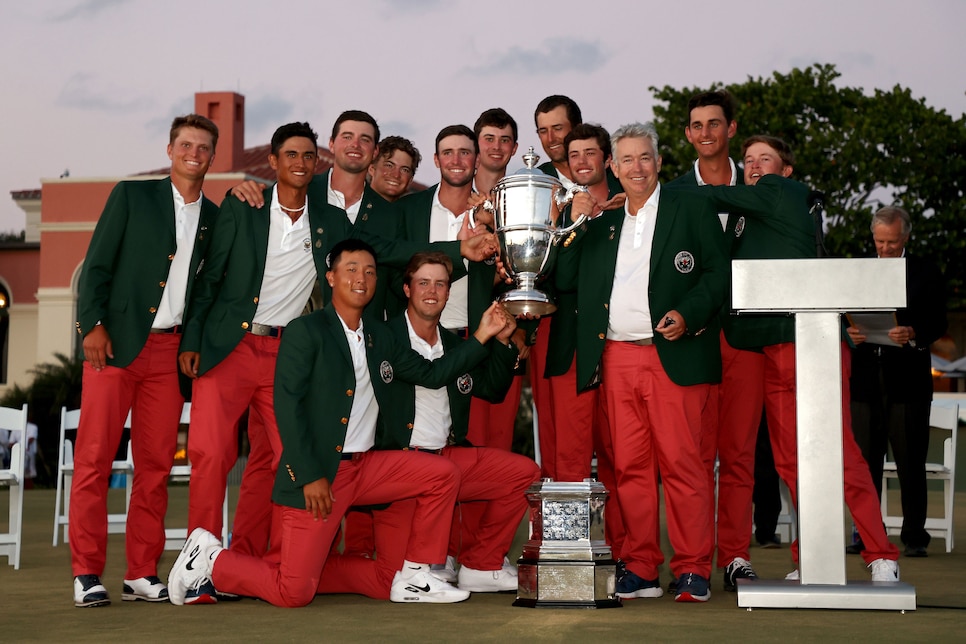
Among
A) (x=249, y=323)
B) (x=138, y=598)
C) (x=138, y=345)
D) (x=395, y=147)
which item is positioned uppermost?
(x=395, y=147)

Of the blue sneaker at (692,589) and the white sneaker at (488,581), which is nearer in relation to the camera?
the blue sneaker at (692,589)

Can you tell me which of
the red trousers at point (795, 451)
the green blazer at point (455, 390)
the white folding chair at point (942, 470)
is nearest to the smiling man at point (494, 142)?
the green blazer at point (455, 390)

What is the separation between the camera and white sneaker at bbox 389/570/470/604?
17.3ft

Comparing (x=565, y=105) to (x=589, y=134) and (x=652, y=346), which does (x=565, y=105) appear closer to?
(x=589, y=134)

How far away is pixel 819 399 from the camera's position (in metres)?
4.84

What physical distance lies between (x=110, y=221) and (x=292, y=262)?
32.8 inches

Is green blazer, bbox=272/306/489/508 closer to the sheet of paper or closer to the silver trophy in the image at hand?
the silver trophy

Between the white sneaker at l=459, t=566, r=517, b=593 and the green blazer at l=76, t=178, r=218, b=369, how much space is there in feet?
5.48

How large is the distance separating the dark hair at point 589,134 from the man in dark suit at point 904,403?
243cm

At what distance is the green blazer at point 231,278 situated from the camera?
18.3 ft

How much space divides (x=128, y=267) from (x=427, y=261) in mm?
1332

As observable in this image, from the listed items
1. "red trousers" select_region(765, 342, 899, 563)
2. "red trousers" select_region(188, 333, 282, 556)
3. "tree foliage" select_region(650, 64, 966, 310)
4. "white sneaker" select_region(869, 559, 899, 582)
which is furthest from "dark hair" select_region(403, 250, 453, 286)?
"tree foliage" select_region(650, 64, 966, 310)

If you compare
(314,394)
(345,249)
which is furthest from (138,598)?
(345,249)

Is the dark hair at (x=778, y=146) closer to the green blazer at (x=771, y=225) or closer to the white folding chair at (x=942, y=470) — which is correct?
the green blazer at (x=771, y=225)
